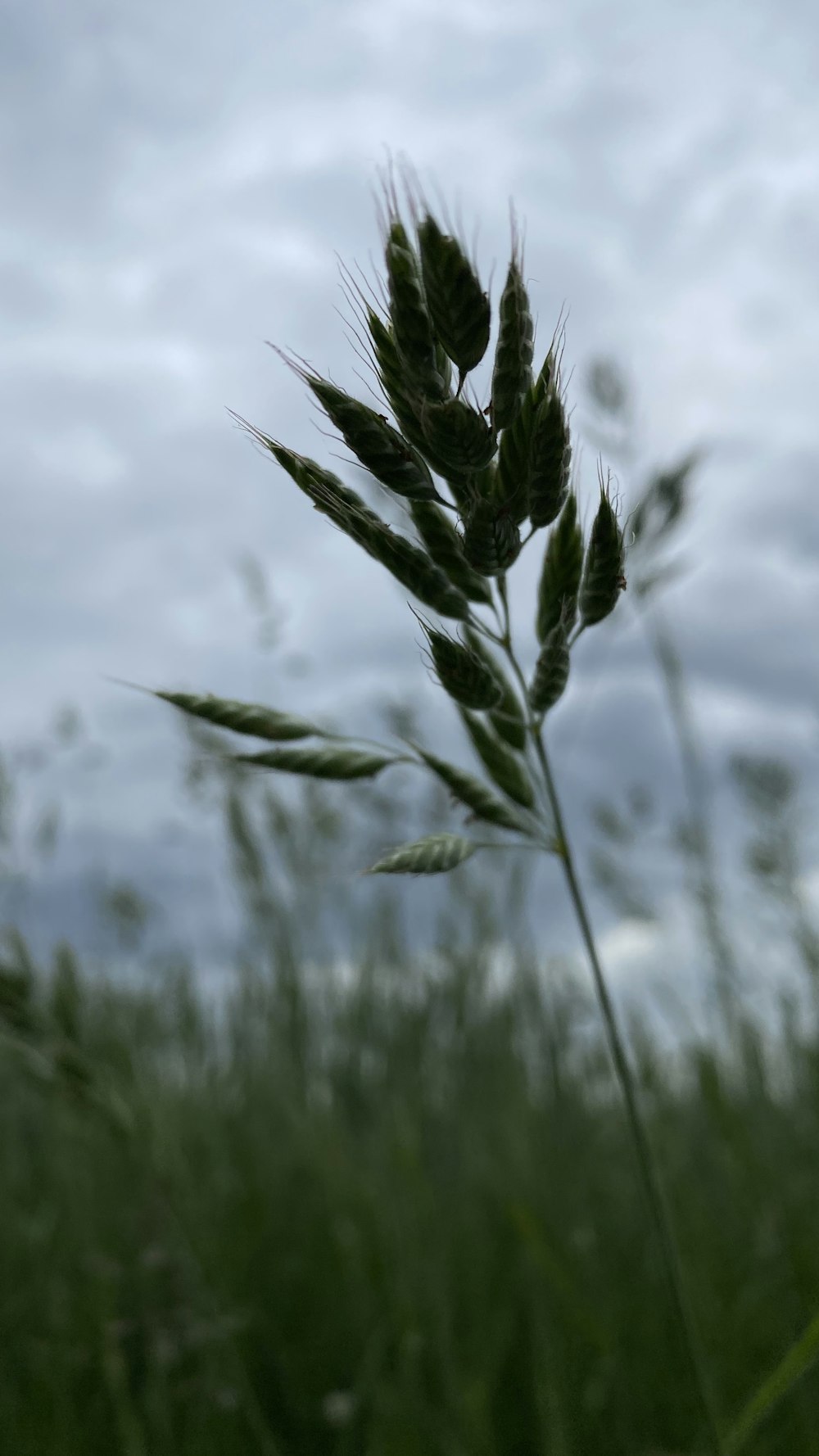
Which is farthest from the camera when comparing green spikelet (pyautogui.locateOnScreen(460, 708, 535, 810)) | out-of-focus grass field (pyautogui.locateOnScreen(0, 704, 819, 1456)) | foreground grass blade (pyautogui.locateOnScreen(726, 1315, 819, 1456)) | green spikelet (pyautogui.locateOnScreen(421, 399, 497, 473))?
out-of-focus grass field (pyautogui.locateOnScreen(0, 704, 819, 1456))

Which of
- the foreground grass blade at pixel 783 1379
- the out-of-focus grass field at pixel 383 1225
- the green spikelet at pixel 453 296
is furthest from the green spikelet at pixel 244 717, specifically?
the out-of-focus grass field at pixel 383 1225

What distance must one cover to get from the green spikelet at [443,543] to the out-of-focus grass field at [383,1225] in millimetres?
1114

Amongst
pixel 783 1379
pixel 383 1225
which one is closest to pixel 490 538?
pixel 783 1379

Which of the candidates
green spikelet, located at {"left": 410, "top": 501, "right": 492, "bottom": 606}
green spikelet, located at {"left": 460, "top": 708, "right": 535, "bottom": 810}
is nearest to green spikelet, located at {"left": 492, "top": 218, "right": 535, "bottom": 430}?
green spikelet, located at {"left": 410, "top": 501, "right": 492, "bottom": 606}

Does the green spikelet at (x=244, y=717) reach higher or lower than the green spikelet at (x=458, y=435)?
lower

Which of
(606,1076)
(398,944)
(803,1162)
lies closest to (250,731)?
(803,1162)

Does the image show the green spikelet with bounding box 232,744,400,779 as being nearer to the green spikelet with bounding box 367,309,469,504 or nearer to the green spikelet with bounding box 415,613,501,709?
the green spikelet with bounding box 415,613,501,709

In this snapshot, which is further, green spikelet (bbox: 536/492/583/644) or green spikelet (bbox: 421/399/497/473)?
green spikelet (bbox: 536/492/583/644)

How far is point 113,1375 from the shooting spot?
1.83 meters

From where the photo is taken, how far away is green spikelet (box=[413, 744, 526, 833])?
95 centimetres

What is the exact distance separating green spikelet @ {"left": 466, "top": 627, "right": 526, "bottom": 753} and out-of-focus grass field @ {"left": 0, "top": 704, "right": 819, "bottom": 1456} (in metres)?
0.96

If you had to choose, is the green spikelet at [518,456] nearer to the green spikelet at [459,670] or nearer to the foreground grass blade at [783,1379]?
the green spikelet at [459,670]

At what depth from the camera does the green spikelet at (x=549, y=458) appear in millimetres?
811

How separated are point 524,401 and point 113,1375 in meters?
1.71
